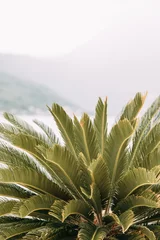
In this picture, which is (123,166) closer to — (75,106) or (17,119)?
(17,119)

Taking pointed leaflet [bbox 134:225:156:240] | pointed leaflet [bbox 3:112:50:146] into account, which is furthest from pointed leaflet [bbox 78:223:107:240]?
pointed leaflet [bbox 3:112:50:146]

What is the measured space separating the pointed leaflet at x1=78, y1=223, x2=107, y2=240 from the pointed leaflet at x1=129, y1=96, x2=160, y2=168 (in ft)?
3.18

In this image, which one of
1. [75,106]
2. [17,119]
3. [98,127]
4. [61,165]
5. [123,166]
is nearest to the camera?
[61,165]

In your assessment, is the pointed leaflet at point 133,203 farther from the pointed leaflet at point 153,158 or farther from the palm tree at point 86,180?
the pointed leaflet at point 153,158

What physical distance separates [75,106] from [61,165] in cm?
1679

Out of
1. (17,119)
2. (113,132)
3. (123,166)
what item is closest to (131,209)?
(123,166)

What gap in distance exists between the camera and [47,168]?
6.14 meters

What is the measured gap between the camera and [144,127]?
635 centimetres

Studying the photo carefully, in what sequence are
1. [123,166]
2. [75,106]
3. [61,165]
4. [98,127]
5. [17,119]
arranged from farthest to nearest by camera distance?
[75,106], [17,119], [98,127], [123,166], [61,165]

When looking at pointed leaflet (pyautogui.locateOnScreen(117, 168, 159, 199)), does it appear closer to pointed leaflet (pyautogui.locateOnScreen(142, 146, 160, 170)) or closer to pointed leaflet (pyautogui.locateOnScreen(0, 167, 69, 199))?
pointed leaflet (pyautogui.locateOnScreen(142, 146, 160, 170))

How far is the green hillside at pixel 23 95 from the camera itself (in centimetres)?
1990

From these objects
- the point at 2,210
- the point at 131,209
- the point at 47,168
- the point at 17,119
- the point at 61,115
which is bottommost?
the point at 131,209

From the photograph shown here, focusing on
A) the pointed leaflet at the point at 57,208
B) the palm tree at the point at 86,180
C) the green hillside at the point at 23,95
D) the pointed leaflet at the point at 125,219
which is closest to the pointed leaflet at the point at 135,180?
the palm tree at the point at 86,180

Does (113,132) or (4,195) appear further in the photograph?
(4,195)
